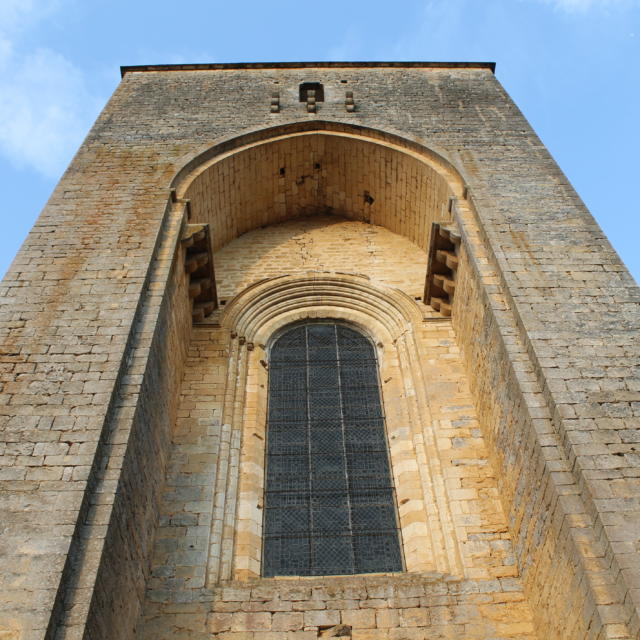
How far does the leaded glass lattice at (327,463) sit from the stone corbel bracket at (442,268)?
0.90 metres

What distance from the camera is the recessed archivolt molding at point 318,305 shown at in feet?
27.7

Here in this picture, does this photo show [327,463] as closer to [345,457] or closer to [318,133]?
[345,457]

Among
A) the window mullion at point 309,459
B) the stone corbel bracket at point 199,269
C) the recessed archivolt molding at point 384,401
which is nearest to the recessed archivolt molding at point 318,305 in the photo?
the recessed archivolt molding at point 384,401

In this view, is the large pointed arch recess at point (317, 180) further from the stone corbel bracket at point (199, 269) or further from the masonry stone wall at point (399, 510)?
the masonry stone wall at point (399, 510)

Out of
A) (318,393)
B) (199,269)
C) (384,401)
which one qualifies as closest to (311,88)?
(199,269)

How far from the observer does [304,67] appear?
1229 cm

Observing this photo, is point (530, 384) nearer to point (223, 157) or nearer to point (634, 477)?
point (634, 477)

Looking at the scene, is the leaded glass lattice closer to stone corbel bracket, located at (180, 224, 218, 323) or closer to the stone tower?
the stone tower

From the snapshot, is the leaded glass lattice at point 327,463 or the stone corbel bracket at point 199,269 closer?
the leaded glass lattice at point 327,463

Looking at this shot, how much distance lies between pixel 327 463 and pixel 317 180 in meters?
5.13

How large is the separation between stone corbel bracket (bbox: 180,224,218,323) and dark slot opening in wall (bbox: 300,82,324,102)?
3898 mm

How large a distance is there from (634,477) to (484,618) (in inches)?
58.1

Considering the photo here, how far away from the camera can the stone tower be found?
4691 mm

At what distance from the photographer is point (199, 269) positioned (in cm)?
836
